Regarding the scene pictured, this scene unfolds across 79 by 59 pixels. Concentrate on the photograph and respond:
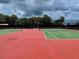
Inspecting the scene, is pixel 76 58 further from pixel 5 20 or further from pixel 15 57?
pixel 5 20

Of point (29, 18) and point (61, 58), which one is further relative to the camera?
point (29, 18)

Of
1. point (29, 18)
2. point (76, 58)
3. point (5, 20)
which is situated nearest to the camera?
point (76, 58)

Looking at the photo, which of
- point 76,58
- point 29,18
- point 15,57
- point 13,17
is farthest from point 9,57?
point 29,18

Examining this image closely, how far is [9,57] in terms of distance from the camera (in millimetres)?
10836

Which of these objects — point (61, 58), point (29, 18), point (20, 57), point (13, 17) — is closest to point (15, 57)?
point (20, 57)

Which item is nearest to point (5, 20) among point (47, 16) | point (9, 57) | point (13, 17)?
point (13, 17)

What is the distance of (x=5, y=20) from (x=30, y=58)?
391 feet

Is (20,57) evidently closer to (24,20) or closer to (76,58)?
(76,58)

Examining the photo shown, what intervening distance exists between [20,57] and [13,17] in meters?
119

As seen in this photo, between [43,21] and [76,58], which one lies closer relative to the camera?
[76,58]

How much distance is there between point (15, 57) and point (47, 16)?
130979 mm

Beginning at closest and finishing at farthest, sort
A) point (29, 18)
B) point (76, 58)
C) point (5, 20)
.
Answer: point (76, 58) < point (5, 20) < point (29, 18)

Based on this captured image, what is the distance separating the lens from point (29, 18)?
137625 mm

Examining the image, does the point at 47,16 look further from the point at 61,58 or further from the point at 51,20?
the point at 61,58
